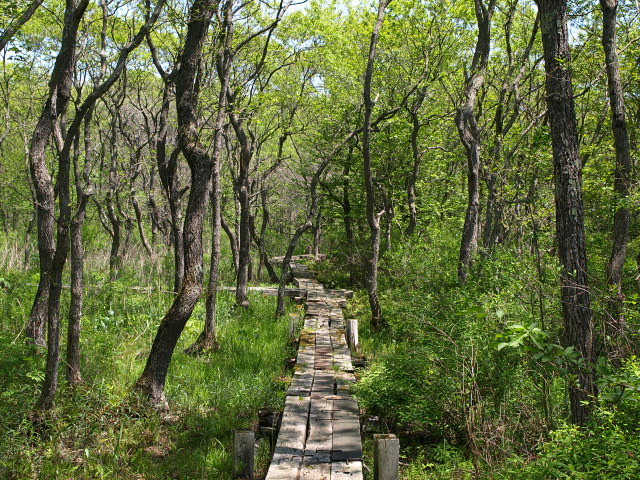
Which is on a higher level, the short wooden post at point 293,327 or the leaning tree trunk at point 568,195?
the leaning tree trunk at point 568,195

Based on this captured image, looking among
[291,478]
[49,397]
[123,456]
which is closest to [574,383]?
[291,478]

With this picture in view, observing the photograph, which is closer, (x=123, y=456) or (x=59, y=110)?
(x=123, y=456)

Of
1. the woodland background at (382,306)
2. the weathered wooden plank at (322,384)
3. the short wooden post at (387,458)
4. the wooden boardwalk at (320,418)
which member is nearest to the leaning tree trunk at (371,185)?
the woodland background at (382,306)

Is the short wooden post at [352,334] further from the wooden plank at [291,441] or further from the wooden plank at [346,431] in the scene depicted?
the wooden plank at [291,441]

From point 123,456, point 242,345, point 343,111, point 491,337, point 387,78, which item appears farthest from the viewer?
point 343,111

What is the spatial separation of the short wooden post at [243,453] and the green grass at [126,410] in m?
0.28

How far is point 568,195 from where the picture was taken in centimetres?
518

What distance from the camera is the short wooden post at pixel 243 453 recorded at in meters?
5.35

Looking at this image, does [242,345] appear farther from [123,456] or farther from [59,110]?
[59,110]

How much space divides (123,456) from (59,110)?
4.04 m

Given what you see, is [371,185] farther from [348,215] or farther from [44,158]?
[44,158]

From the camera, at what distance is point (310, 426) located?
20.2 feet

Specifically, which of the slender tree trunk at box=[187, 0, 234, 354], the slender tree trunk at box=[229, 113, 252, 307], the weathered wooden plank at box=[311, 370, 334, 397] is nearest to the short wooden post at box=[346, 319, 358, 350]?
the weathered wooden plank at box=[311, 370, 334, 397]

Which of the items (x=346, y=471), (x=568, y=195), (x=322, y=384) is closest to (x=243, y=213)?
(x=322, y=384)
